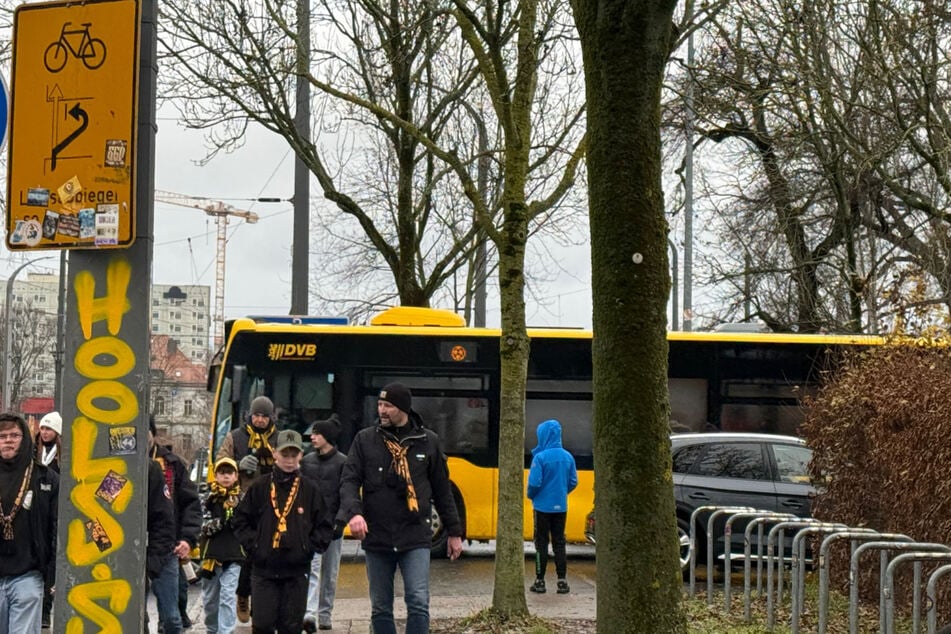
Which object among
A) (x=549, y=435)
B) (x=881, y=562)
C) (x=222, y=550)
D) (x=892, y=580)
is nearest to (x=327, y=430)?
(x=222, y=550)

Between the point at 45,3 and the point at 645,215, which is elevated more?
the point at 45,3

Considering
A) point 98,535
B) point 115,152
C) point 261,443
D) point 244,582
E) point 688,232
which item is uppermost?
point 688,232

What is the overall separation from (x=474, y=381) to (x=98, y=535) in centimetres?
1112

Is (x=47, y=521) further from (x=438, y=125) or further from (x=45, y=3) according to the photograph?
(x=438, y=125)

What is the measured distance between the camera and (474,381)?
1598 cm

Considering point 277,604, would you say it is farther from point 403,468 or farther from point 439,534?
point 439,534

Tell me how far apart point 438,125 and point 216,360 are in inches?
206

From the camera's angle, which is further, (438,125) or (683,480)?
(438,125)

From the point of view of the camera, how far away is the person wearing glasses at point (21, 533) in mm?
7086

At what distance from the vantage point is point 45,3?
506 centimetres

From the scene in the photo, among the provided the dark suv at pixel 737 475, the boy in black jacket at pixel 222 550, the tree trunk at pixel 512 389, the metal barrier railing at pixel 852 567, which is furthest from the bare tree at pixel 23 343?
the metal barrier railing at pixel 852 567

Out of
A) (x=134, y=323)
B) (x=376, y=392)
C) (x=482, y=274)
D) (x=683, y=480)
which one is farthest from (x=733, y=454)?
(x=482, y=274)

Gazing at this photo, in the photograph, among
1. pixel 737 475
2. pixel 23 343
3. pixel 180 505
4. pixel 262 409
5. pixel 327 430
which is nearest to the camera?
pixel 180 505

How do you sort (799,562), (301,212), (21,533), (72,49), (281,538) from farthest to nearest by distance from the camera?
(301,212), (799,562), (281,538), (21,533), (72,49)
